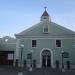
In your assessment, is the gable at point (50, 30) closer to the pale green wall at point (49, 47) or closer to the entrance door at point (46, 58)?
the pale green wall at point (49, 47)

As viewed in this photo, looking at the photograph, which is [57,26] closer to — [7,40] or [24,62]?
[24,62]

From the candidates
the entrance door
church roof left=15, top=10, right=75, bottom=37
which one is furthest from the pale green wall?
church roof left=15, top=10, right=75, bottom=37

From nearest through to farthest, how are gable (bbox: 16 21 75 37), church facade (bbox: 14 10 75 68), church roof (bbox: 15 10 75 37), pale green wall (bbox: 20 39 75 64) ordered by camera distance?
church facade (bbox: 14 10 75 68) < pale green wall (bbox: 20 39 75 64) < church roof (bbox: 15 10 75 37) < gable (bbox: 16 21 75 37)

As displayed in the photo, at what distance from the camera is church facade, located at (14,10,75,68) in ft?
141

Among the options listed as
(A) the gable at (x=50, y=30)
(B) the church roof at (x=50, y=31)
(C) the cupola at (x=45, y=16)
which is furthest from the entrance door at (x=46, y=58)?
(C) the cupola at (x=45, y=16)

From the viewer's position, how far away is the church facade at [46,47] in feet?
141

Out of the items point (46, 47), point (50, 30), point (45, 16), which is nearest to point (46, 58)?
point (46, 47)

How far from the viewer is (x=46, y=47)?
1719 inches

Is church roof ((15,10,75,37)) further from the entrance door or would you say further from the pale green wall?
the entrance door

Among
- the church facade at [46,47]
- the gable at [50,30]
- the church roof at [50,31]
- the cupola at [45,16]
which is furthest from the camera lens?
the cupola at [45,16]

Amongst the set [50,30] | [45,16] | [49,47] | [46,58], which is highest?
[45,16]

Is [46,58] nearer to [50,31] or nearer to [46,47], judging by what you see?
[46,47]

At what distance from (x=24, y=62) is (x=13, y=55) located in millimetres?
6825

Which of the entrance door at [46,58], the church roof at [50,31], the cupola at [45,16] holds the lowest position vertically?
the entrance door at [46,58]
